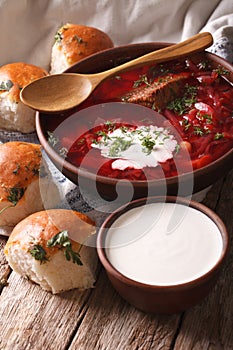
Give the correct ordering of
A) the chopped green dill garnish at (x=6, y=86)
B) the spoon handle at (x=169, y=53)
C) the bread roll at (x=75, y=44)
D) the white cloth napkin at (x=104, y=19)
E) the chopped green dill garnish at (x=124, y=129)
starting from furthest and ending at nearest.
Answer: the white cloth napkin at (x=104, y=19)
the bread roll at (x=75, y=44)
the chopped green dill garnish at (x=6, y=86)
the spoon handle at (x=169, y=53)
the chopped green dill garnish at (x=124, y=129)

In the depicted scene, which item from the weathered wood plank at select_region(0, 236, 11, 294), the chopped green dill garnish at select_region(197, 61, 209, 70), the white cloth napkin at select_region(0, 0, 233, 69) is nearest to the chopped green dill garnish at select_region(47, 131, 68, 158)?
the weathered wood plank at select_region(0, 236, 11, 294)

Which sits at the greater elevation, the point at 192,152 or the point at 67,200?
the point at 192,152

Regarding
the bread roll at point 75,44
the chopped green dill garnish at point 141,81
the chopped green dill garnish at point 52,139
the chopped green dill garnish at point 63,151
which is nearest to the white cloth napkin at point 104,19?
the bread roll at point 75,44


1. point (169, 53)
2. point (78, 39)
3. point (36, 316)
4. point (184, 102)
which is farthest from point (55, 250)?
point (78, 39)

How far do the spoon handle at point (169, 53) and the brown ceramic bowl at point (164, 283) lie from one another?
69 cm

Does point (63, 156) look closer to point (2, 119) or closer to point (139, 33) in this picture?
point (2, 119)

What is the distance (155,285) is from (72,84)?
3.34 feet

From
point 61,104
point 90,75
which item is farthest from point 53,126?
point 90,75

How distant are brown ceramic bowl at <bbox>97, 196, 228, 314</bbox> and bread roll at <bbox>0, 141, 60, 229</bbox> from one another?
0.40 metres

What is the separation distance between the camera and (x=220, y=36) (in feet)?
9.56

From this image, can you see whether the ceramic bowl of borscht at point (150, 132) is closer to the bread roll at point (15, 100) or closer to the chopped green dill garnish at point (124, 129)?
the chopped green dill garnish at point (124, 129)

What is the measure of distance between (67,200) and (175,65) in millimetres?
784

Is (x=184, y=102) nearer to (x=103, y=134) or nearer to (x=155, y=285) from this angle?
(x=103, y=134)

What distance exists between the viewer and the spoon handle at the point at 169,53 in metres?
2.62
